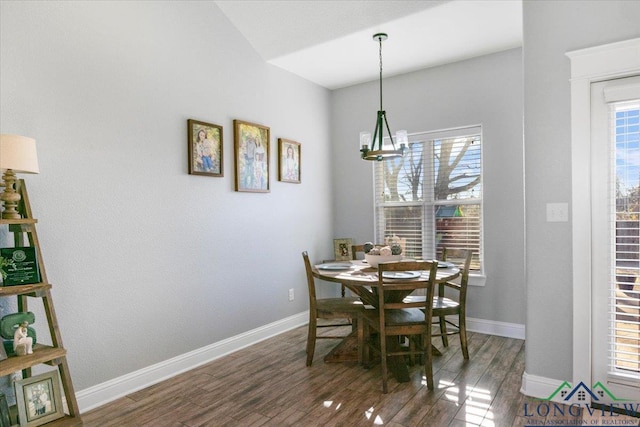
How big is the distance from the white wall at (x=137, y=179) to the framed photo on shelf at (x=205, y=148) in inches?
2.5

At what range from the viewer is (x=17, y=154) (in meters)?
1.94

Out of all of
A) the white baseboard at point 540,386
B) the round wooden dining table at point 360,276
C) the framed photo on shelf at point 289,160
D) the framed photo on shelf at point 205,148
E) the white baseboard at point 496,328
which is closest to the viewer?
the white baseboard at point 540,386

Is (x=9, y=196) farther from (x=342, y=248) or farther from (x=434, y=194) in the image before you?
(x=434, y=194)

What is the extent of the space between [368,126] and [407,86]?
63cm

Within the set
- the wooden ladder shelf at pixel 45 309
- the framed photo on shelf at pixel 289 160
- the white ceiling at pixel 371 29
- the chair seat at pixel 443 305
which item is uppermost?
the white ceiling at pixel 371 29

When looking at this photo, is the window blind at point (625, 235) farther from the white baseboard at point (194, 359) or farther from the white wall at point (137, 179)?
the white wall at point (137, 179)

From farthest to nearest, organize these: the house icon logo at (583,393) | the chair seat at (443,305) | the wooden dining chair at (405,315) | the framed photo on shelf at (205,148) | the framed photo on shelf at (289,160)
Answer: the framed photo on shelf at (289,160)
the framed photo on shelf at (205,148)
the chair seat at (443,305)
the wooden dining chair at (405,315)
the house icon logo at (583,393)

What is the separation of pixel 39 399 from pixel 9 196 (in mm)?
1056

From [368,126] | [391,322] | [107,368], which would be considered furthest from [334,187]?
[107,368]

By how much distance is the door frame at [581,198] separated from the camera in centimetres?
240

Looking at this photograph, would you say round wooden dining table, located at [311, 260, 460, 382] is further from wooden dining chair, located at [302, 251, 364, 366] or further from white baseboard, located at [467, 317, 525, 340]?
white baseboard, located at [467, 317, 525, 340]

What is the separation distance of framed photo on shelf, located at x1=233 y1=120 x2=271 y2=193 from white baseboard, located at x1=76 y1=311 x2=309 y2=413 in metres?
1.40

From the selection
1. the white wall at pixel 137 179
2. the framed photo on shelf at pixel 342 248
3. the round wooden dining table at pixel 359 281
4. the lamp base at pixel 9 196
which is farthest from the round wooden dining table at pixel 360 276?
the lamp base at pixel 9 196

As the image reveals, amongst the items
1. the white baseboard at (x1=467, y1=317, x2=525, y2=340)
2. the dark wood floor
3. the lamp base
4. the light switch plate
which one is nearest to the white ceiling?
the light switch plate
